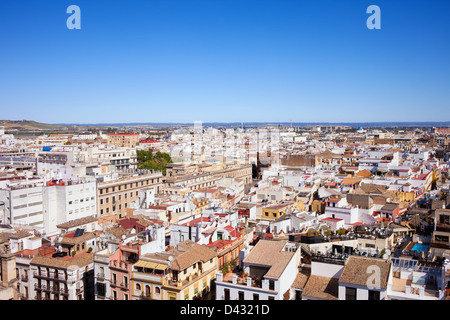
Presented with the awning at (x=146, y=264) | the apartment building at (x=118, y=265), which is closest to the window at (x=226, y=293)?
the awning at (x=146, y=264)

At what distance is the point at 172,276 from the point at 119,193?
49.1 ft

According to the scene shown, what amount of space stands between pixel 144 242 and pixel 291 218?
625cm

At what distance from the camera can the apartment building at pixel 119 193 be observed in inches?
886

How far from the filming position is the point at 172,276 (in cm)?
973

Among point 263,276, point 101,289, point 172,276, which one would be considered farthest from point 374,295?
point 101,289

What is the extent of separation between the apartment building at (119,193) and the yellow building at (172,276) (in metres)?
11.6

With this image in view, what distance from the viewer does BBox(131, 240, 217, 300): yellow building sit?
9586 mm

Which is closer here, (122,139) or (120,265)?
(120,265)

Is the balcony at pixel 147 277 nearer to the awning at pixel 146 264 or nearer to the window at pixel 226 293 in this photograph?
the awning at pixel 146 264

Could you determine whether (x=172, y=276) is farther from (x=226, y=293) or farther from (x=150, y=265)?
(x=226, y=293)

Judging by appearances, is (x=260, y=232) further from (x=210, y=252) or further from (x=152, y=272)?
(x=152, y=272)

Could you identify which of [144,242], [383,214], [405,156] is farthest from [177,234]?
[405,156]

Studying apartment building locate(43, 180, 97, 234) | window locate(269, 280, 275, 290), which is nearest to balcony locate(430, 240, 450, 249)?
window locate(269, 280, 275, 290)
